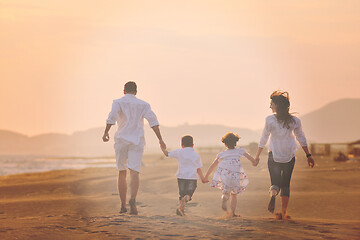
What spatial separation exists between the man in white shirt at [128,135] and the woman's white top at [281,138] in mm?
1813

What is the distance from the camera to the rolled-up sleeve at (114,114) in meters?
9.25

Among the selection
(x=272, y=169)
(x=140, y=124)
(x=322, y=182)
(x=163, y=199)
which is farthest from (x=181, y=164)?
(x=322, y=182)

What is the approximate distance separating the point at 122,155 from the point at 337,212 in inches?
210

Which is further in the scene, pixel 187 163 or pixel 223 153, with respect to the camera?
pixel 187 163

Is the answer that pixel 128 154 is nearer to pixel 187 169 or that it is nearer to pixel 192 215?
pixel 187 169

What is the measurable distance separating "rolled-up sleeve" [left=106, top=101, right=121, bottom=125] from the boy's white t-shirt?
1.24 m

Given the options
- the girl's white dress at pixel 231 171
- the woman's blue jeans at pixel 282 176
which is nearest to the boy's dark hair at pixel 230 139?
the girl's white dress at pixel 231 171

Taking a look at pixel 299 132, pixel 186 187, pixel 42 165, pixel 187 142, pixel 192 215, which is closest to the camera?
pixel 299 132

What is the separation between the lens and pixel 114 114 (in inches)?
366

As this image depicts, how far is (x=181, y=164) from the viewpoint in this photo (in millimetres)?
9945

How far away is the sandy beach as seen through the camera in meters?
7.39

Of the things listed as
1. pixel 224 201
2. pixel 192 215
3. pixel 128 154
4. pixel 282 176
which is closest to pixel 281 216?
pixel 282 176

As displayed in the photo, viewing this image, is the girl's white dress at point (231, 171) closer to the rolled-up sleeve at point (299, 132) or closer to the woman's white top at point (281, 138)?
the woman's white top at point (281, 138)

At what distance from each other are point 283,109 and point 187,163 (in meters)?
2.03
